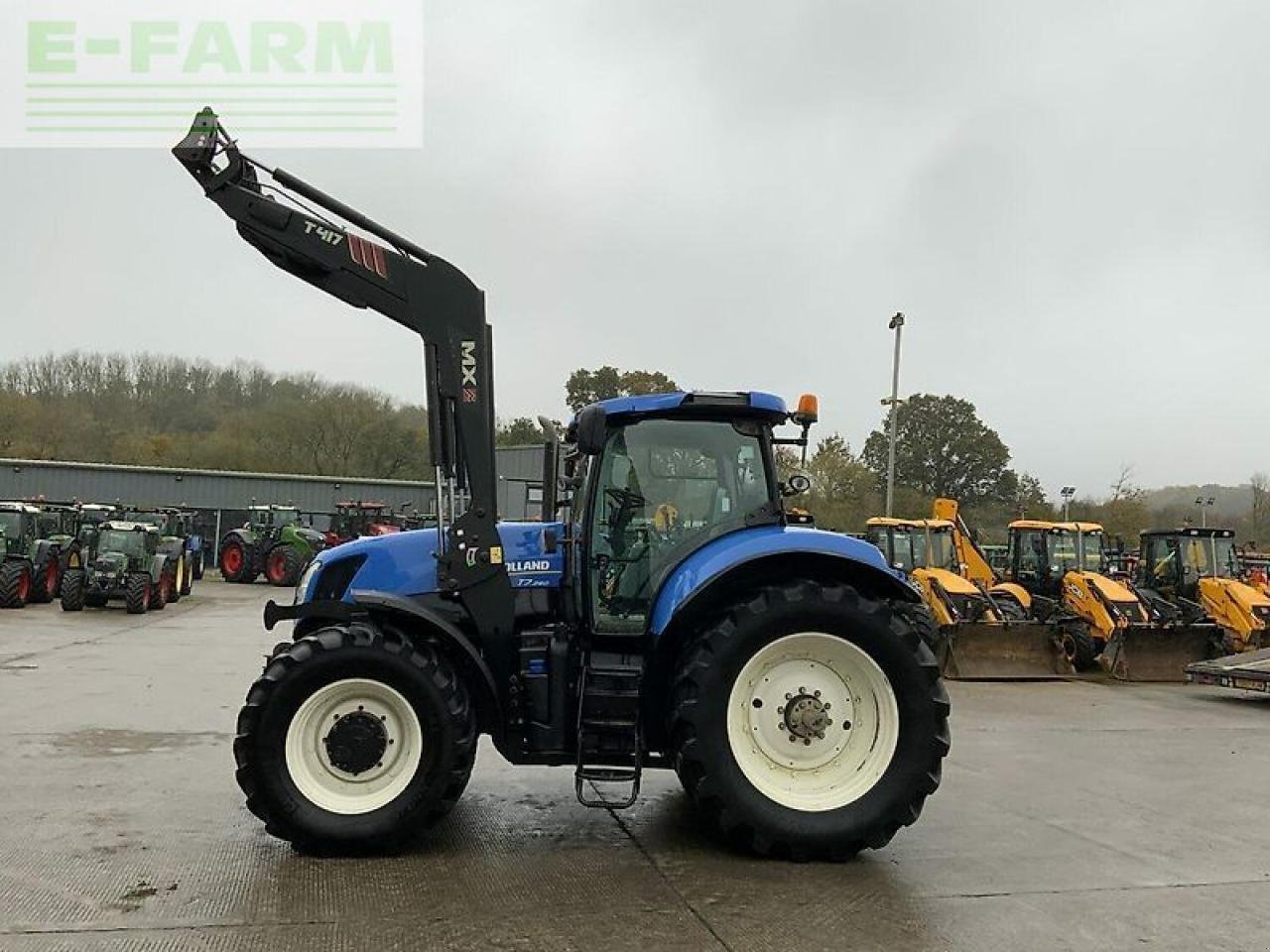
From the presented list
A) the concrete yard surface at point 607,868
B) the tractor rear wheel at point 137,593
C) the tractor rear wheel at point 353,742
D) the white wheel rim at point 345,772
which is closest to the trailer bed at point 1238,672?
the concrete yard surface at point 607,868

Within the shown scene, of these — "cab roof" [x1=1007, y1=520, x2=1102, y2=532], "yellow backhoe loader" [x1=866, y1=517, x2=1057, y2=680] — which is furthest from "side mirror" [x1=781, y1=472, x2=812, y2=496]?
"cab roof" [x1=1007, y1=520, x2=1102, y2=532]

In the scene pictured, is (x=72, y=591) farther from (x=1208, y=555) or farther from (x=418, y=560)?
(x=1208, y=555)

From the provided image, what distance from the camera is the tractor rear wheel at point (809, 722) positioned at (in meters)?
5.04

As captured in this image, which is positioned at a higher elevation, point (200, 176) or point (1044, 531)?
point (200, 176)

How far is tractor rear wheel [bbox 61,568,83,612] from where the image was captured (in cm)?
2025

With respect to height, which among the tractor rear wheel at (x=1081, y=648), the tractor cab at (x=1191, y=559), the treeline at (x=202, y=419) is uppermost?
the treeline at (x=202, y=419)

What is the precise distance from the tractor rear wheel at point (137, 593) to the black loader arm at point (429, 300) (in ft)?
55.9

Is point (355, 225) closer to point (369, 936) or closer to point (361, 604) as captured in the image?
point (361, 604)

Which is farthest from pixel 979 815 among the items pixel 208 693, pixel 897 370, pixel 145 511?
pixel 145 511

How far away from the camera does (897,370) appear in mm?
28375

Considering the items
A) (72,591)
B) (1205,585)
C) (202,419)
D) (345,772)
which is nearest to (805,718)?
(345,772)

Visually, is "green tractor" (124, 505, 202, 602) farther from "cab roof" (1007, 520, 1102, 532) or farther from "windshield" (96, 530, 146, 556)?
"cab roof" (1007, 520, 1102, 532)

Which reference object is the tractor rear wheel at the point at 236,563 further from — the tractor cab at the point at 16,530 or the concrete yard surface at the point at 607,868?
the concrete yard surface at the point at 607,868

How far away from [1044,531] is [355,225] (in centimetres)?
1572
